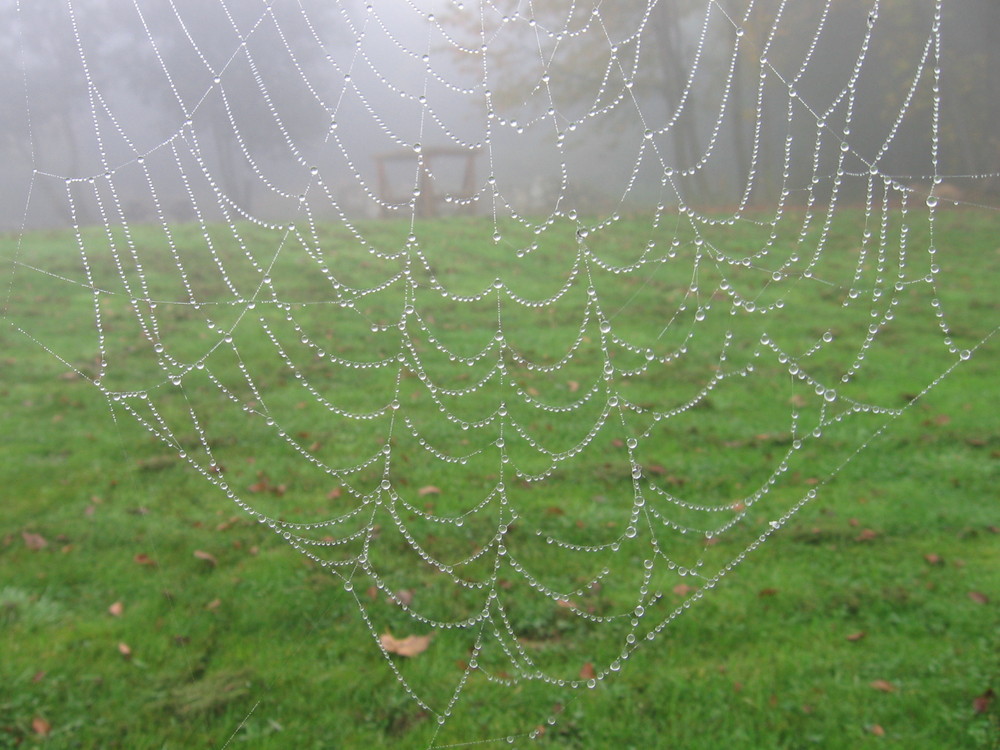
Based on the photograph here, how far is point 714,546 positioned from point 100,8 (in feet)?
20.9

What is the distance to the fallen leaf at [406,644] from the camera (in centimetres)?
344

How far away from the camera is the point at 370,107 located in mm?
3904

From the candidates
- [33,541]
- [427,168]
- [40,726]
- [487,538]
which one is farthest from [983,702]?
[33,541]

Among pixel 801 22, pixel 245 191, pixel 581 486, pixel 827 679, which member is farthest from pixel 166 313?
pixel 801 22

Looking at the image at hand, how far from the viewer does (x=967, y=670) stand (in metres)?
3.20

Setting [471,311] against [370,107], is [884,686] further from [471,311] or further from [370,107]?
[471,311]

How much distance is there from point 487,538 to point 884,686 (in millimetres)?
2067

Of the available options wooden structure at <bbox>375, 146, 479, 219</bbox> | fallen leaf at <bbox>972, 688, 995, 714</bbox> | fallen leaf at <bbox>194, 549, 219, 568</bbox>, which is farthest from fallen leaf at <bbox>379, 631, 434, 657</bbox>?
fallen leaf at <bbox>972, 688, 995, 714</bbox>

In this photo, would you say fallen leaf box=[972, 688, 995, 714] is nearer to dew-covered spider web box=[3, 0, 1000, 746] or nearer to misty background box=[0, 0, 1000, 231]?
dew-covered spider web box=[3, 0, 1000, 746]

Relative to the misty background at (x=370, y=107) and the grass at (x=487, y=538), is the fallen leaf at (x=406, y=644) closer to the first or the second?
the grass at (x=487, y=538)

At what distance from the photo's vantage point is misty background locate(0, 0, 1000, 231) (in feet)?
13.1

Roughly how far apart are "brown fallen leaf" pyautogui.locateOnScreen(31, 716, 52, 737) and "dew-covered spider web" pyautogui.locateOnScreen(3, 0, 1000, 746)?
127 centimetres

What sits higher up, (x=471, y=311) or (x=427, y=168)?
(x=427, y=168)

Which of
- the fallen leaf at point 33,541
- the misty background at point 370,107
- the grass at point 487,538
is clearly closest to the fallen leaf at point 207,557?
the grass at point 487,538
